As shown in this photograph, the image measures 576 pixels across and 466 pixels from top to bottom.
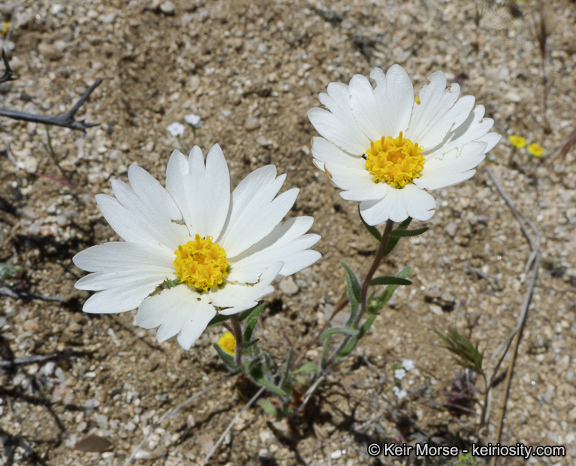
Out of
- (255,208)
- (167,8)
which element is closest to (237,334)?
(255,208)

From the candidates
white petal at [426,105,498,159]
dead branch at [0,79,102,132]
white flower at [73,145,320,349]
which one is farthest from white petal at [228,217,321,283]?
dead branch at [0,79,102,132]

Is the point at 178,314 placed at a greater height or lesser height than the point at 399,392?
greater

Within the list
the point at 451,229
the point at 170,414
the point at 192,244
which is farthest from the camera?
the point at 451,229

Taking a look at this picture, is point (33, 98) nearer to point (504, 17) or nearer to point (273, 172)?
point (273, 172)

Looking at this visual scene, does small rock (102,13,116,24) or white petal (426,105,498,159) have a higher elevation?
small rock (102,13,116,24)

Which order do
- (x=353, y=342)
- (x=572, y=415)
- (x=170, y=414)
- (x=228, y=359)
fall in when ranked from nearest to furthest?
(x=228, y=359), (x=353, y=342), (x=170, y=414), (x=572, y=415)

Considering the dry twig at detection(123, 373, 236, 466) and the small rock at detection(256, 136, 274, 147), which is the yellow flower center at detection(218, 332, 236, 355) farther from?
the small rock at detection(256, 136, 274, 147)

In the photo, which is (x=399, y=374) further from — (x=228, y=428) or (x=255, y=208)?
(x=255, y=208)
